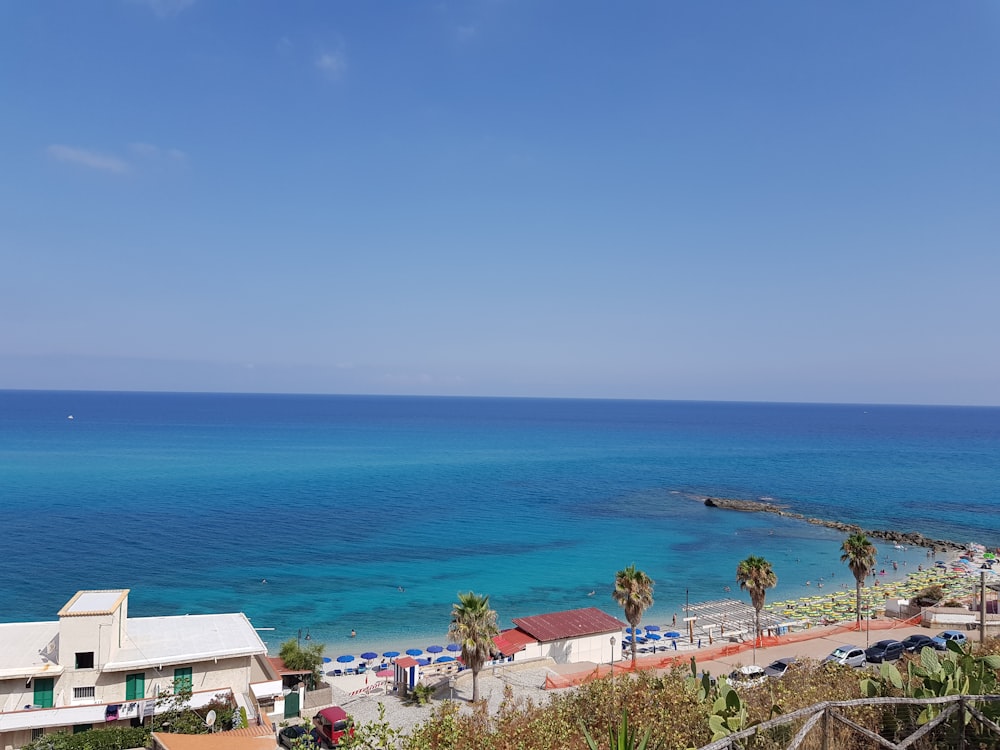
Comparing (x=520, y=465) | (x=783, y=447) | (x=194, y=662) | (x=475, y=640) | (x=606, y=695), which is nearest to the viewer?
(x=606, y=695)

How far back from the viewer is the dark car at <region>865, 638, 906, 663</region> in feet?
93.4

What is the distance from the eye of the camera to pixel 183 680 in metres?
23.2

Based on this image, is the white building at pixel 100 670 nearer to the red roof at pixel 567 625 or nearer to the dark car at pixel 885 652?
the red roof at pixel 567 625

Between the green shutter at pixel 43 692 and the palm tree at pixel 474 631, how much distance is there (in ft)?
46.6

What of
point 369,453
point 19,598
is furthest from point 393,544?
point 369,453

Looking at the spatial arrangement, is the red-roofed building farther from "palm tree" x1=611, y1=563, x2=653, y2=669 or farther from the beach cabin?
"palm tree" x1=611, y1=563, x2=653, y2=669

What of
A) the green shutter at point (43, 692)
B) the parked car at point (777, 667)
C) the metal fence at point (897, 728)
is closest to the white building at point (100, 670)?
the green shutter at point (43, 692)

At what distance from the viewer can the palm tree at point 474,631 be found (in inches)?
1105

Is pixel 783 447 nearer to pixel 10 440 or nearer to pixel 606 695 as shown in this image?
pixel 606 695

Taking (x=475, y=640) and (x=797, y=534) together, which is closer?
(x=475, y=640)

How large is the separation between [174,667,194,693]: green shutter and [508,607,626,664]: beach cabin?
15367 millimetres

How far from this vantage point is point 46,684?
2189 centimetres

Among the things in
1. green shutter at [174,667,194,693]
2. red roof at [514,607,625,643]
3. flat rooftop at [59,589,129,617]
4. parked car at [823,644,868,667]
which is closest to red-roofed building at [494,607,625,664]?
red roof at [514,607,625,643]

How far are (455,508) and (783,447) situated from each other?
116800 mm
